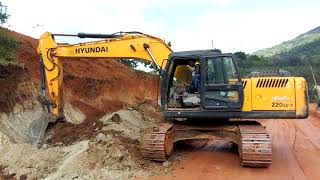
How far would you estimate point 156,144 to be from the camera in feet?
34.0

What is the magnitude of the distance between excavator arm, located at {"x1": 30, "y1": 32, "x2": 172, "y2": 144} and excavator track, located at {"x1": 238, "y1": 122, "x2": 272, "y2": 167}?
291cm

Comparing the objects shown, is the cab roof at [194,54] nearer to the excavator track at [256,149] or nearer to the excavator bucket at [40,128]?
the excavator track at [256,149]

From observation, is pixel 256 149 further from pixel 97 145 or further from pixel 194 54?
pixel 97 145

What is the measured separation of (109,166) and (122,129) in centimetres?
336

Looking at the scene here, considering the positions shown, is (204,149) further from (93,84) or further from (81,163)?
(93,84)

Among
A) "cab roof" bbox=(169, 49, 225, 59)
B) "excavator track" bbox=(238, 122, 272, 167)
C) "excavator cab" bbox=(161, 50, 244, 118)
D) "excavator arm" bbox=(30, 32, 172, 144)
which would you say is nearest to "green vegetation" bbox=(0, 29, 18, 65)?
"excavator arm" bbox=(30, 32, 172, 144)

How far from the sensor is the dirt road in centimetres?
955

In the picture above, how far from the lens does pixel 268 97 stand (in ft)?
34.5

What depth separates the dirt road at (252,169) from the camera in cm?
955

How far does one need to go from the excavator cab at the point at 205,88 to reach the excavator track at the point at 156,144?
506 millimetres

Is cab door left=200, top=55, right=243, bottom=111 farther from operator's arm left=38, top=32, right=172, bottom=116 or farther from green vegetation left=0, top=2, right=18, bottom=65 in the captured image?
green vegetation left=0, top=2, right=18, bottom=65

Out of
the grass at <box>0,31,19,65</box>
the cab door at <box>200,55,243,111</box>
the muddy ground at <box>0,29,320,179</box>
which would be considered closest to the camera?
the muddy ground at <box>0,29,320,179</box>

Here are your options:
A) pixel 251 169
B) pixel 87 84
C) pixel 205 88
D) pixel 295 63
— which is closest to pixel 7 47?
pixel 87 84

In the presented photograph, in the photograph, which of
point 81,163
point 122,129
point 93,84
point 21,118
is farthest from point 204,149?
point 93,84
